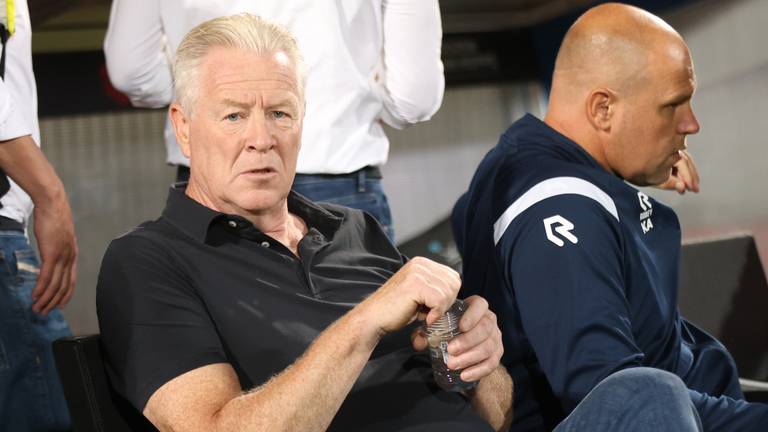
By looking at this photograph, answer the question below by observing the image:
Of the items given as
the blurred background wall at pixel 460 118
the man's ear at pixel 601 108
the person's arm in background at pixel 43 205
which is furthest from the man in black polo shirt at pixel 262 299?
the blurred background wall at pixel 460 118

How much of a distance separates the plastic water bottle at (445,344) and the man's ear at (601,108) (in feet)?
2.05

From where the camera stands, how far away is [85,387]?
147 centimetres

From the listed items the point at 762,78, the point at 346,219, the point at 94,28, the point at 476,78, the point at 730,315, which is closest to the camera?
the point at 346,219

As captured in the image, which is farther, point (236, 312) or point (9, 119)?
point (9, 119)

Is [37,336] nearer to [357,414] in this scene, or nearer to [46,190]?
[46,190]

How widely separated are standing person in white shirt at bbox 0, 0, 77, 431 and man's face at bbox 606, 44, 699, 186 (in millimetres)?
1069

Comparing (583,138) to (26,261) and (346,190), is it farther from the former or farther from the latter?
(26,261)

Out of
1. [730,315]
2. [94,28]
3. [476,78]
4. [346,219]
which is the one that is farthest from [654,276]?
[476,78]

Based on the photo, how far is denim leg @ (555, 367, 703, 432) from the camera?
1355 mm

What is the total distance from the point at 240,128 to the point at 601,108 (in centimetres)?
Result: 73

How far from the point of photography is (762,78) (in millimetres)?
6680

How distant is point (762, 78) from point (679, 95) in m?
5.03

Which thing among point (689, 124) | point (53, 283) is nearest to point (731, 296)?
point (689, 124)

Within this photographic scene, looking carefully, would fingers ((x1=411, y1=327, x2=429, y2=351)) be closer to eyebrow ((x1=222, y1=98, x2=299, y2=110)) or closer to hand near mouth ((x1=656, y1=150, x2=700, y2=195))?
eyebrow ((x1=222, y1=98, x2=299, y2=110))
